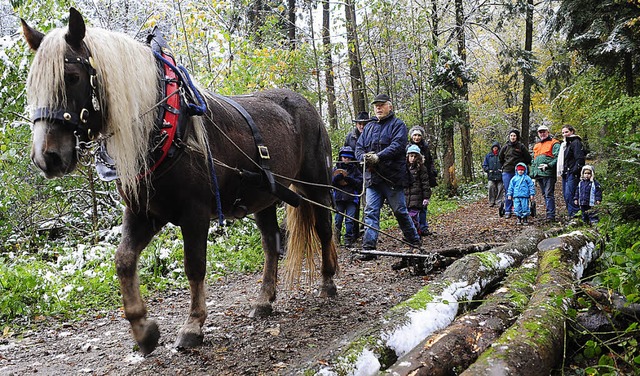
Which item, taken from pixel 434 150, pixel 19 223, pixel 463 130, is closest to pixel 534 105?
pixel 463 130

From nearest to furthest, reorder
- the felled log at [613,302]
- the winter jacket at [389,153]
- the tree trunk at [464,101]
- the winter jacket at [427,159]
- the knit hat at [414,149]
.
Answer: the felled log at [613,302] → the winter jacket at [389,153] → the knit hat at [414,149] → the winter jacket at [427,159] → the tree trunk at [464,101]

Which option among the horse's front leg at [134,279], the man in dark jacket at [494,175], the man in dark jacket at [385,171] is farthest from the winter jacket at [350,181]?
the man in dark jacket at [494,175]

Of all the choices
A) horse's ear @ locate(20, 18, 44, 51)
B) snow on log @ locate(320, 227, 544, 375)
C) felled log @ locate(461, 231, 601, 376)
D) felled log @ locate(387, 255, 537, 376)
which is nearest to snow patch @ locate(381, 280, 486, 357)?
snow on log @ locate(320, 227, 544, 375)

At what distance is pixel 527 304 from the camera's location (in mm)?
3273

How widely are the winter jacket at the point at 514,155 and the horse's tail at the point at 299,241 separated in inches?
307

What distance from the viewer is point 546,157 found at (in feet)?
32.1

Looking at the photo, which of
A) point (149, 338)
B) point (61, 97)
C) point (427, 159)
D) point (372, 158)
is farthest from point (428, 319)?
point (427, 159)

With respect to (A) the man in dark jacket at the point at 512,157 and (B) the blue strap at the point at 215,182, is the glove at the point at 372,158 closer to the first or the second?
(B) the blue strap at the point at 215,182

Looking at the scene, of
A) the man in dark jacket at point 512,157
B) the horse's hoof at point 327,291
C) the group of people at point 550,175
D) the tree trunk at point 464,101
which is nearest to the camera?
the horse's hoof at point 327,291

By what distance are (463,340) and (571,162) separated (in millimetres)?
7609

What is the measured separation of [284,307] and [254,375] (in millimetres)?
1733

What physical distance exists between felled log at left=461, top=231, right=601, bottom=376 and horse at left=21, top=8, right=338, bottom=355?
6.57 ft

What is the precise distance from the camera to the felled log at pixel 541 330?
7.54ft

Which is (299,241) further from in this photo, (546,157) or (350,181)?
(546,157)
